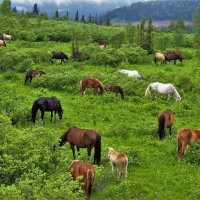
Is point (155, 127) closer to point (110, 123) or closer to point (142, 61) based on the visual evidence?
point (110, 123)

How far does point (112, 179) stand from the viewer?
1491cm

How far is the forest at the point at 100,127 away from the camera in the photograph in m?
11.3

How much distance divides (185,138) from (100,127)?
5.78m

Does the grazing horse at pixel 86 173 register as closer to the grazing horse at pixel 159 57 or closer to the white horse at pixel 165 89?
the white horse at pixel 165 89

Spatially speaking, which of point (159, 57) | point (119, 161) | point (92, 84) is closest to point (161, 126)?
point (119, 161)

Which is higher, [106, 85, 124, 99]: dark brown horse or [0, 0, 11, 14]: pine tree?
[0, 0, 11, 14]: pine tree

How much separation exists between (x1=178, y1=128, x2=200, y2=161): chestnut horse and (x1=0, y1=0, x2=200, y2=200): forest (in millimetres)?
281

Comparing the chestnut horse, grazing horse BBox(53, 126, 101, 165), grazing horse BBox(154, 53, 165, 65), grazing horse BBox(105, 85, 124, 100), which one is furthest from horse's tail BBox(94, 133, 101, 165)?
grazing horse BBox(154, 53, 165, 65)

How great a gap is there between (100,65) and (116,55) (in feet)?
7.65

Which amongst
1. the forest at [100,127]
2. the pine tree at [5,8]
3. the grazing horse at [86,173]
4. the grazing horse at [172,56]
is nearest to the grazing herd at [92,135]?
the grazing horse at [86,173]

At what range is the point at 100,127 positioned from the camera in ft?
70.3

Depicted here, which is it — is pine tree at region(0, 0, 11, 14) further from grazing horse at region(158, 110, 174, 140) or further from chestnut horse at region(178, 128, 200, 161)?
chestnut horse at region(178, 128, 200, 161)

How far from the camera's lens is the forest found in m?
11.3

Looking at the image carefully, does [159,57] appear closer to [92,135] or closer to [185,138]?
[185,138]
